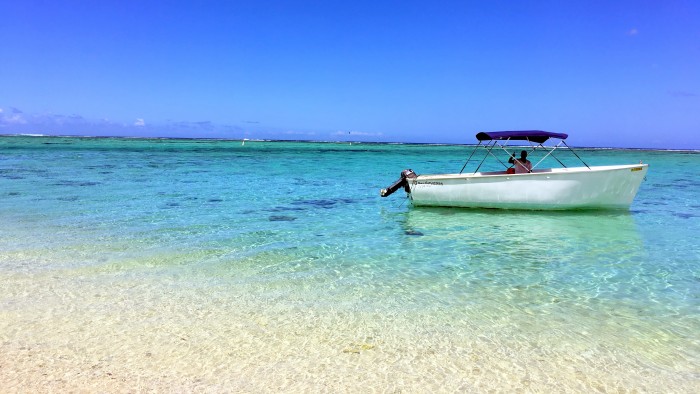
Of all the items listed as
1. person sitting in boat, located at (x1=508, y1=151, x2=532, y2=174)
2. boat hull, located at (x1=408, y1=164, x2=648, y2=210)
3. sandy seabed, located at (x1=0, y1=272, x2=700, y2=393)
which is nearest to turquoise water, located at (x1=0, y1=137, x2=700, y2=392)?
sandy seabed, located at (x1=0, y1=272, x2=700, y2=393)

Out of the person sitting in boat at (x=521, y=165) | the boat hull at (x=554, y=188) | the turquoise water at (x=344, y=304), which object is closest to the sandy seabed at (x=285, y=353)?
the turquoise water at (x=344, y=304)

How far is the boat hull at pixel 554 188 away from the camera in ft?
41.2

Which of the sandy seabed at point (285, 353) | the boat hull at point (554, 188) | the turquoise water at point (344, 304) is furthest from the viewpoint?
the boat hull at point (554, 188)

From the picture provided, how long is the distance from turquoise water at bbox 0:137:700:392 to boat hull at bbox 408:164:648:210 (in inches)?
50.9

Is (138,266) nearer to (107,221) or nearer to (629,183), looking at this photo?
(107,221)

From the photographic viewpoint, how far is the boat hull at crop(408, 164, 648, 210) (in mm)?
12562

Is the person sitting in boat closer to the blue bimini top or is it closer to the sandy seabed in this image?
the blue bimini top

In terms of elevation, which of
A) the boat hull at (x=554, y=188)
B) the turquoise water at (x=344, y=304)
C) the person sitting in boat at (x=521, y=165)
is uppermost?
the person sitting in boat at (x=521, y=165)

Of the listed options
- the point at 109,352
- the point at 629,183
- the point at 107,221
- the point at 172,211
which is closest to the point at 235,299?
the point at 109,352

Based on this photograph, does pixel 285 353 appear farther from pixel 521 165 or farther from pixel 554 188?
pixel 521 165

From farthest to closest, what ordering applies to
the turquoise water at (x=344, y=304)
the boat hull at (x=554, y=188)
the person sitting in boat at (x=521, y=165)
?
the person sitting in boat at (x=521, y=165), the boat hull at (x=554, y=188), the turquoise water at (x=344, y=304)

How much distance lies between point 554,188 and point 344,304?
29.9ft

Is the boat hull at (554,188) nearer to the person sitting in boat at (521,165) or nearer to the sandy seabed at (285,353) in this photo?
the person sitting in boat at (521,165)

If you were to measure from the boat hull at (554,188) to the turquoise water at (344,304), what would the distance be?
1.29m
